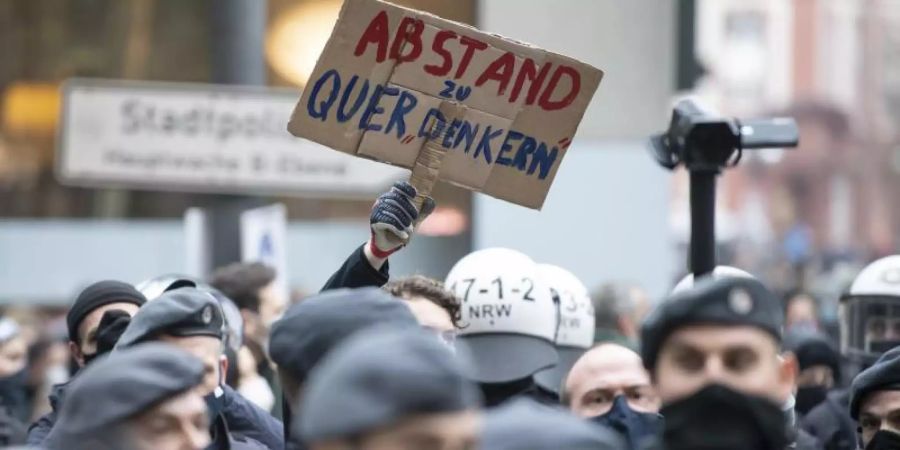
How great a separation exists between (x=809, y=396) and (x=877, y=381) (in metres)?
2.97

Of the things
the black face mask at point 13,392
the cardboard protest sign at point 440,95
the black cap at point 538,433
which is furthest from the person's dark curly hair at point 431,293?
the black face mask at point 13,392

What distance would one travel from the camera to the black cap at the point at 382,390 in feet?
10.5

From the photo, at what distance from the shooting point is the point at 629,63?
13367mm

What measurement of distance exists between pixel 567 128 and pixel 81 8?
11.3 meters

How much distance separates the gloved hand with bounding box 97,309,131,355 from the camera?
6070 mm

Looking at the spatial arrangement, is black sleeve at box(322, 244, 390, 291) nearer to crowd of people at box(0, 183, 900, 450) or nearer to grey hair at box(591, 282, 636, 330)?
crowd of people at box(0, 183, 900, 450)

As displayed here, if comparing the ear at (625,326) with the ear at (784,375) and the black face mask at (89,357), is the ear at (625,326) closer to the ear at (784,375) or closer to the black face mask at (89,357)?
the black face mask at (89,357)

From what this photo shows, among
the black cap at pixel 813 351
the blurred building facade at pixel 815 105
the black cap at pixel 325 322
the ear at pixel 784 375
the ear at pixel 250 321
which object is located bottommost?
the blurred building facade at pixel 815 105

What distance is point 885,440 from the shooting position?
554 cm

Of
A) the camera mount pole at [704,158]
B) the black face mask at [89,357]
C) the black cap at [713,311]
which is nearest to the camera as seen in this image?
the black cap at [713,311]

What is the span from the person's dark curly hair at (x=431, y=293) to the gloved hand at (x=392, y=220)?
0.46 feet

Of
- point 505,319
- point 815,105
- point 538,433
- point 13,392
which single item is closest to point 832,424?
point 505,319

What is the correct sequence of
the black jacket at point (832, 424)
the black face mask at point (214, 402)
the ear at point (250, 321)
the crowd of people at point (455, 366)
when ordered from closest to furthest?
the crowd of people at point (455, 366) < the black face mask at point (214, 402) < the black jacket at point (832, 424) < the ear at point (250, 321)

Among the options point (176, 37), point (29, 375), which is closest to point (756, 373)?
point (29, 375)
